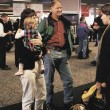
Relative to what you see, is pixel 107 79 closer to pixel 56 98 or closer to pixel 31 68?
pixel 31 68

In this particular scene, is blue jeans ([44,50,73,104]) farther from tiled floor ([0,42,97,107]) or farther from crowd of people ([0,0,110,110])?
tiled floor ([0,42,97,107])

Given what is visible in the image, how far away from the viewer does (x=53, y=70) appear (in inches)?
164

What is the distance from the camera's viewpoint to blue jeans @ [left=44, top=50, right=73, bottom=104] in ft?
13.4

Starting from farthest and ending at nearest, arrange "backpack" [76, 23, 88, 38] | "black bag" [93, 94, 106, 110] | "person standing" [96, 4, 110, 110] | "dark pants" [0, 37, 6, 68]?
"backpack" [76, 23, 88, 38]
"dark pants" [0, 37, 6, 68]
"black bag" [93, 94, 106, 110]
"person standing" [96, 4, 110, 110]

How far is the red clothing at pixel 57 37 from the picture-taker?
13.5 feet

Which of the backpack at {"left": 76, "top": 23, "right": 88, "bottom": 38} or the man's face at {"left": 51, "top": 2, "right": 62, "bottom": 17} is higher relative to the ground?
the man's face at {"left": 51, "top": 2, "right": 62, "bottom": 17}

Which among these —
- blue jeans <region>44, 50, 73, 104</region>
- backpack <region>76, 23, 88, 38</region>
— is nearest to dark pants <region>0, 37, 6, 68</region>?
backpack <region>76, 23, 88, 38</region>

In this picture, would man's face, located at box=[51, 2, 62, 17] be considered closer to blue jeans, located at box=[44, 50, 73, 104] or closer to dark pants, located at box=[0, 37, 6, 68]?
blue jeans, located at box=[44, 50, 73, 104]

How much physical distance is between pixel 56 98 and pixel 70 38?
4.32 feet

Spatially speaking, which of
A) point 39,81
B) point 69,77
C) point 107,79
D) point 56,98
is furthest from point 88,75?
point 107,79

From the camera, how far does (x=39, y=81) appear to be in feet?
11.9

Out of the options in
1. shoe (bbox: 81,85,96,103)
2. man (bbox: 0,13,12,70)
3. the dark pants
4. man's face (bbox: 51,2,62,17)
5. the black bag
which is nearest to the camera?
the black bag

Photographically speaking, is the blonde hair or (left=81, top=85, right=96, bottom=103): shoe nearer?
(left=81, top=85, right=96, bottom=103): shoe

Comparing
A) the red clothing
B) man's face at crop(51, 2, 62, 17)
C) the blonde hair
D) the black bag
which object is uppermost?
man's face at crop(51, 2, 62, 17)
